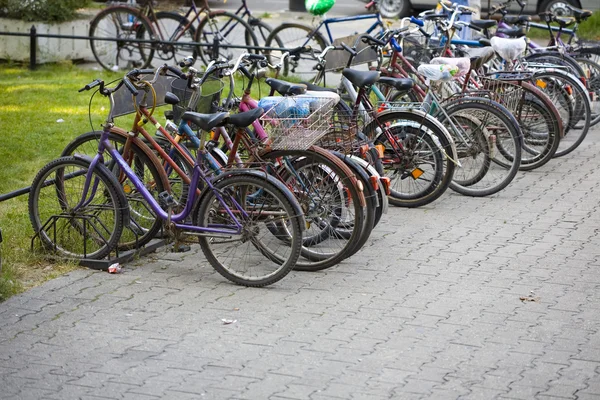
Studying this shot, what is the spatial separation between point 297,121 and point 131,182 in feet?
3.80

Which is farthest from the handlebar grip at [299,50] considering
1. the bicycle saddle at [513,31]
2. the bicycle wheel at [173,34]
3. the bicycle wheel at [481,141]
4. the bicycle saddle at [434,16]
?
the bicycle wheel at [173,34]

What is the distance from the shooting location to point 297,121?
6449 millimetres

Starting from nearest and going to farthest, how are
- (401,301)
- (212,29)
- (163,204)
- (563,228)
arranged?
1. (401,301)
2. (163,204)
3. (563,228)
4. (212,29)

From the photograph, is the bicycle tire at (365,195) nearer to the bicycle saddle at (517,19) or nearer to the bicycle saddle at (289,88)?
the bicycle saddle at (289,88)

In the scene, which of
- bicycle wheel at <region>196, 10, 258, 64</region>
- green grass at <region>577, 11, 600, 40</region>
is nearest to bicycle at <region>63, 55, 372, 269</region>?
bicycle wheel at <region>196, 10, 258, 64</region>

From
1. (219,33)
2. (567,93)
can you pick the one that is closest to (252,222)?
(567,93)

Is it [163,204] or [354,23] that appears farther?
[354,23]

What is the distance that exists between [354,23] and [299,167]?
12.7 m

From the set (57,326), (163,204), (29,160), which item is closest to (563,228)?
(163,204)

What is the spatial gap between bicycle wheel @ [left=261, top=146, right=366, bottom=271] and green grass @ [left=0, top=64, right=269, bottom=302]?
97 centimetres

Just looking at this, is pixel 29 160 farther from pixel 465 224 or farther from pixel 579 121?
pixel 579 121

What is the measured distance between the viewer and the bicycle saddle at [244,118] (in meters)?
6.18

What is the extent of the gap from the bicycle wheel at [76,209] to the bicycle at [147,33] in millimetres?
7430

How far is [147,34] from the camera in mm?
14500
